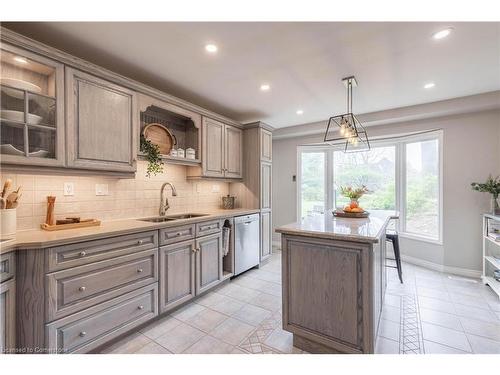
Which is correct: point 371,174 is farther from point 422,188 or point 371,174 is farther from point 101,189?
point 101,189

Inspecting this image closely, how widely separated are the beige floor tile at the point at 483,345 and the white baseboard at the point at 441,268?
1.74 m

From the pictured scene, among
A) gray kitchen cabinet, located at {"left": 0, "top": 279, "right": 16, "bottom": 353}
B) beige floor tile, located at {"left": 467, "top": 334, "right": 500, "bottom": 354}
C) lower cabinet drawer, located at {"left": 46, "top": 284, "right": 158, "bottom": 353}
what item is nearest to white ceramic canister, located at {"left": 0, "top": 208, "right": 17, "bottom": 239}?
gray kitchen cabinet, located at {"left": 0, "top": 279, "right": 16, "bottom": 353}

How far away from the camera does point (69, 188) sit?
2.06m

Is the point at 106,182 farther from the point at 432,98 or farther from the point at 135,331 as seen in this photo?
the point at 432,98

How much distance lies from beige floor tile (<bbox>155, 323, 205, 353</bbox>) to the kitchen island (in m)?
0.80

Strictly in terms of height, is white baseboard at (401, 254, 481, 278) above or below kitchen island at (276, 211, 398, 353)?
below

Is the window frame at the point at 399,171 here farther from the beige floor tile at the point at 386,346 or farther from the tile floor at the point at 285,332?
the beige floor tile at the point at 386,346

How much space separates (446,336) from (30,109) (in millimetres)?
3768

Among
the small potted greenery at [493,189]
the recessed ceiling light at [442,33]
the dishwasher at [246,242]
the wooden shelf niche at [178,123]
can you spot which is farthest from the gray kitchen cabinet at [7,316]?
the small potted greenery at [493,189]

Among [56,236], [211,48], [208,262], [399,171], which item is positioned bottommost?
[208,262]

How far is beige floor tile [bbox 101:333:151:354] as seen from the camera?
174 centimetres

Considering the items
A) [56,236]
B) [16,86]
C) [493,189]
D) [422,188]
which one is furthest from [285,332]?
[422,188]

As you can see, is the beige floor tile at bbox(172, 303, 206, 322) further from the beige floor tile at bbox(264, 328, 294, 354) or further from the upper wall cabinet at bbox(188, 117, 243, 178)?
the upper wall cabinet at bbox(188, 117, 243, 178)

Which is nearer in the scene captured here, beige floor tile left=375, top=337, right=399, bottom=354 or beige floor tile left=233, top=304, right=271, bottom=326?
beige floor tile left=375, top=337, right=399, bottom=354
